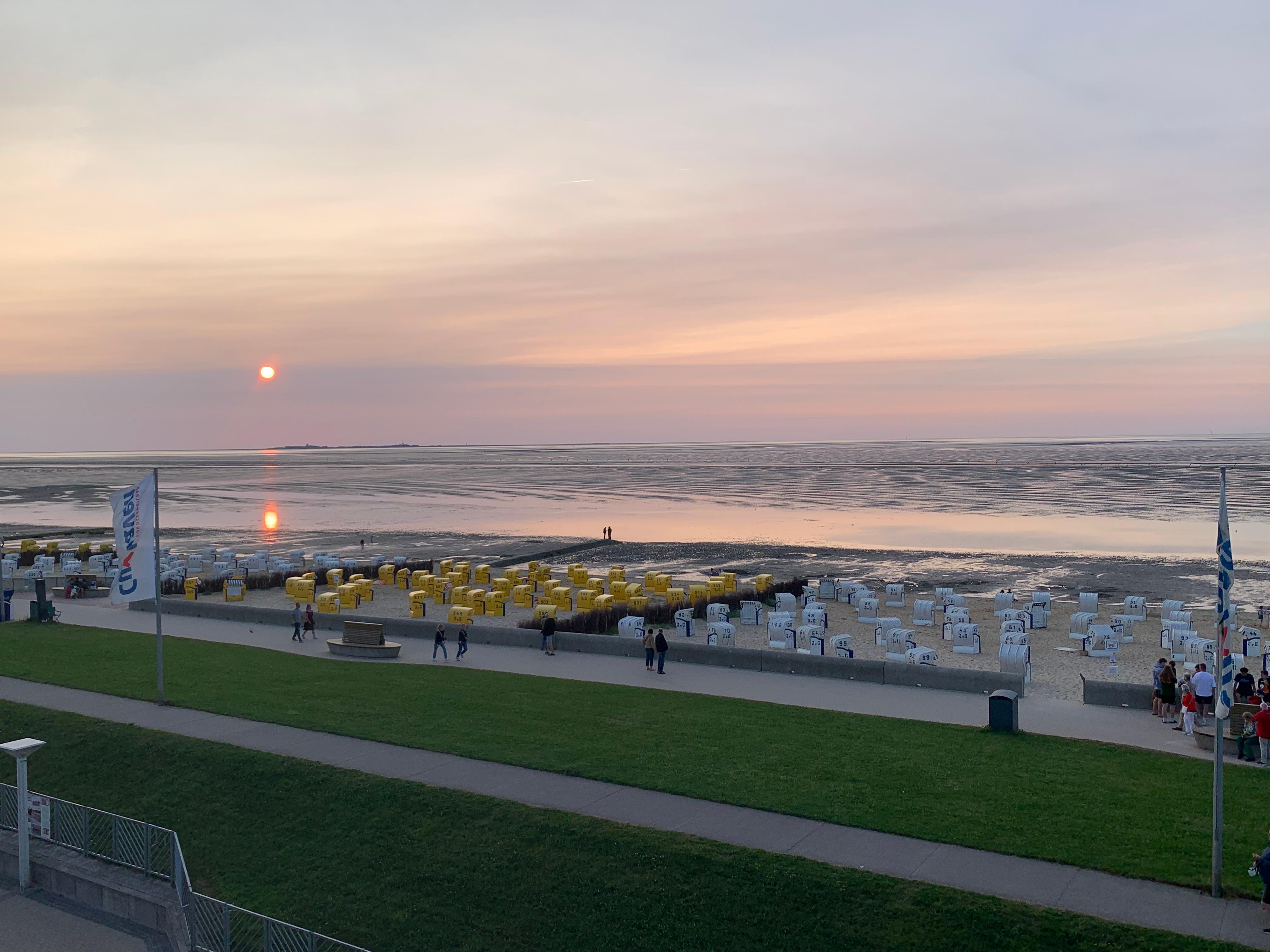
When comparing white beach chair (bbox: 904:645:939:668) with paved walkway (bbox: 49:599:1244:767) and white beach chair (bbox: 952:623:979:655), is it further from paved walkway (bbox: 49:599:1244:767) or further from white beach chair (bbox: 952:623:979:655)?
white beach chair (bbox: 952:623:979:655)

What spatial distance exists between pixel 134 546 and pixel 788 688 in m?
12.7

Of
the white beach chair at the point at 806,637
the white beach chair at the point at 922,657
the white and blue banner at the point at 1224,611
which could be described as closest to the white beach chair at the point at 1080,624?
the white beach chair at the point at 922,657

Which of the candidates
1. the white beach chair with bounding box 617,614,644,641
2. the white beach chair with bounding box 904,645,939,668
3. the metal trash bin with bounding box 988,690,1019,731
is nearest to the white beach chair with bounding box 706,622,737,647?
the white beach chair with bounding box 617,614,644,641

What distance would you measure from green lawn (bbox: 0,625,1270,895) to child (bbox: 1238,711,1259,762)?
60 cm

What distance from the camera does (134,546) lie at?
1864 centimetres

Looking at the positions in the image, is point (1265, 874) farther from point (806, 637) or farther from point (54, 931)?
point (806, 637)

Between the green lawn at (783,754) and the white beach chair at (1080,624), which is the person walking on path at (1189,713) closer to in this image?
the green lawn at (783,754)

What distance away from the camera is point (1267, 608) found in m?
30.4

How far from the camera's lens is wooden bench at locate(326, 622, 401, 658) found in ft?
80.0

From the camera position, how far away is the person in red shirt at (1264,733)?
1473 centimetres

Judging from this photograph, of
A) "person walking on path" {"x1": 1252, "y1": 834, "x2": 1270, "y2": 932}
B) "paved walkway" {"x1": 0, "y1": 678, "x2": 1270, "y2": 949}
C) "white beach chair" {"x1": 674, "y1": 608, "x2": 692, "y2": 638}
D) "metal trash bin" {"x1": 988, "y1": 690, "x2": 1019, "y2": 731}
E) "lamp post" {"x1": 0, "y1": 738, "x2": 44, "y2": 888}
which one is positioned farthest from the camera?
"white beach chair" {"x1": 674, "y1": 608, "x2": 692, "y2": 638}

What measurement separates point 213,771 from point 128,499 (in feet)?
19.4

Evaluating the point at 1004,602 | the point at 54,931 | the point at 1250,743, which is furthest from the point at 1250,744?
the point at 1004,602

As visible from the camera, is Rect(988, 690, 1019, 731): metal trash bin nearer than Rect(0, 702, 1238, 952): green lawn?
No
